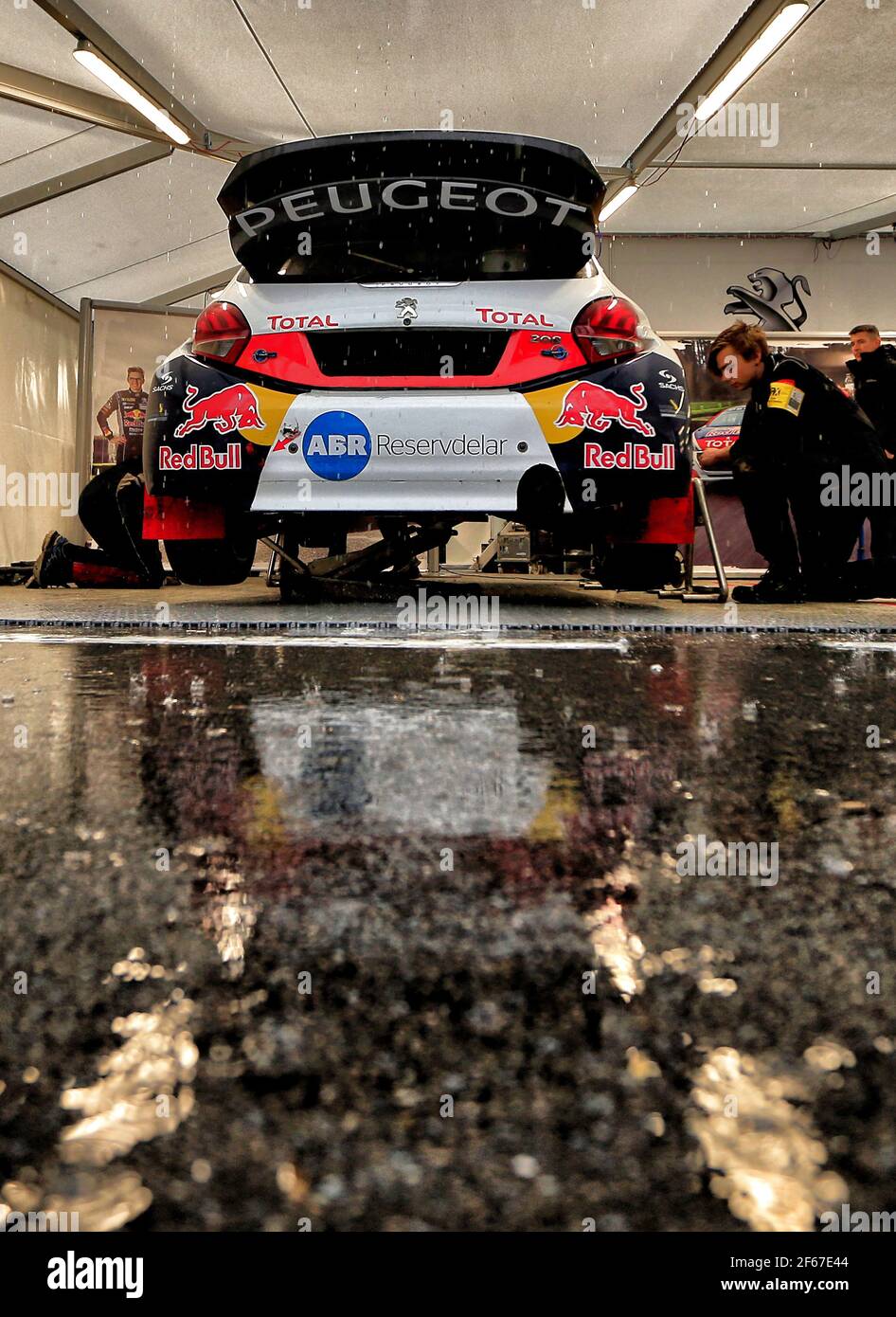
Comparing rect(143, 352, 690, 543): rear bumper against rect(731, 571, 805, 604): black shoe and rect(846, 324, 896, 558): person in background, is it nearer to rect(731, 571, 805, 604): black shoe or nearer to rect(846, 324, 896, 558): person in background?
rect(731, 571, 805, 604): black shoe

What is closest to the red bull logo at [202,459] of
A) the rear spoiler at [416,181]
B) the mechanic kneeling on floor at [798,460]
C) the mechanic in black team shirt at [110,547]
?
the rear spoiler at [416,181]

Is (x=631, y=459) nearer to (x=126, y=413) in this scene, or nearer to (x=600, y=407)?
(x=600, y=407)

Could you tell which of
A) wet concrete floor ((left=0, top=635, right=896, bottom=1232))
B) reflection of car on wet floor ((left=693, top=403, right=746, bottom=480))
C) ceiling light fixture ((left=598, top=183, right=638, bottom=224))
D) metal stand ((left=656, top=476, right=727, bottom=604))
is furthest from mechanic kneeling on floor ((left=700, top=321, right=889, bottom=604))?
ceiling light fixture ((left=598, top=183, right=638, bottom=224))

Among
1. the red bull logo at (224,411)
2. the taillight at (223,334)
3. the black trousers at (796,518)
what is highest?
the taillight at (223,334)

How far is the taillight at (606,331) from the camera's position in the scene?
371cm

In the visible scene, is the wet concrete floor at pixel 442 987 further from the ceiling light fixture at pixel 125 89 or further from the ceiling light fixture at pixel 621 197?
the ceiling light fixture at pixel 621 197

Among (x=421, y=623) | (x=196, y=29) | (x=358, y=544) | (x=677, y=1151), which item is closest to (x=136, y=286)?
(x=196, y=29)

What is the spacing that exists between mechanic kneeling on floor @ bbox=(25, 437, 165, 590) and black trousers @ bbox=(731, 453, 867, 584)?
3559 mm

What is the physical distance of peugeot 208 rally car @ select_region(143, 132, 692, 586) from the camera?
12.0 feet

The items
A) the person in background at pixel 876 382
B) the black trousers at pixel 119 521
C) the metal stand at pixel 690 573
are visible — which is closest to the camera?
the metal stand at pixel 690 573

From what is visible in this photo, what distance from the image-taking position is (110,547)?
22.0ft

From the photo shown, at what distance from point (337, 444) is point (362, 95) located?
8.59 meters

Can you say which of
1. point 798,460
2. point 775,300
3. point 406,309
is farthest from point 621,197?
point 406,309
